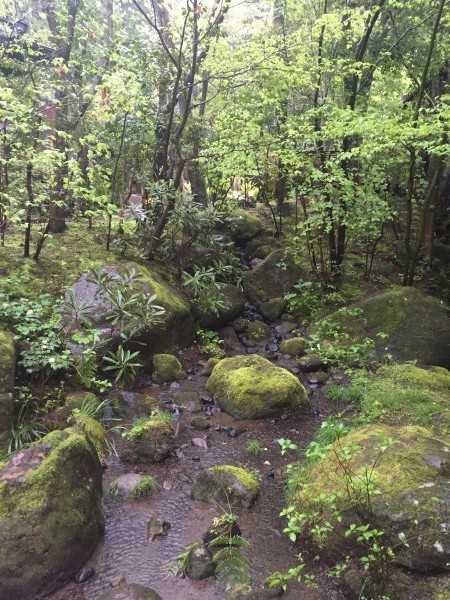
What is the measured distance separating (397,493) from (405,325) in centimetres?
607

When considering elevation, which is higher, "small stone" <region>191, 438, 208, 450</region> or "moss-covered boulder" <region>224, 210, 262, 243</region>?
"moss-covered boulder" <region>224, 210, 262, 243</region>

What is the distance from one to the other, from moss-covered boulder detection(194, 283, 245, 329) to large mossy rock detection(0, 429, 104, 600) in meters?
6.25

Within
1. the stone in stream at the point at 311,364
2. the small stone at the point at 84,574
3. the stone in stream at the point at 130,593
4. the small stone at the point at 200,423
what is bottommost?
the small stone at the point at 200,423

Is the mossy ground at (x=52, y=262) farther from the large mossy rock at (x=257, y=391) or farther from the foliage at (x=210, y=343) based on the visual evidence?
the large mossy rock at (x=257, y=391)

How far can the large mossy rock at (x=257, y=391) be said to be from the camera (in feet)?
24.0

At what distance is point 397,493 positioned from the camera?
14.0 feet

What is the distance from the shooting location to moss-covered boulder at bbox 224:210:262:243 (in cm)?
1512

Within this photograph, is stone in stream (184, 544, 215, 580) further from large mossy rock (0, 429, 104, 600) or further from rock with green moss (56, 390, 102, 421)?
rock with green moss (56, 390, 102, 421)

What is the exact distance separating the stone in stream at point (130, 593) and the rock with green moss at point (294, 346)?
671 cm

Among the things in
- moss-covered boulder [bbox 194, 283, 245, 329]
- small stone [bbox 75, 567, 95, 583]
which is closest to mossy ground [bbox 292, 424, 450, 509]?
small stone [bbox 75, 567, 95, 583]

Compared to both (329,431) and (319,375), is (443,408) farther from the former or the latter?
(319,375)

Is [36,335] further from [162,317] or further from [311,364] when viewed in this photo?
[311,364]

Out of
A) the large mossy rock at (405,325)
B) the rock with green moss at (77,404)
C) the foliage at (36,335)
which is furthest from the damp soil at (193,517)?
the large mossy rock at (405,325)

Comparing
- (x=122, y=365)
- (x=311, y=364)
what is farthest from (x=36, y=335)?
(x=311, y=364)
